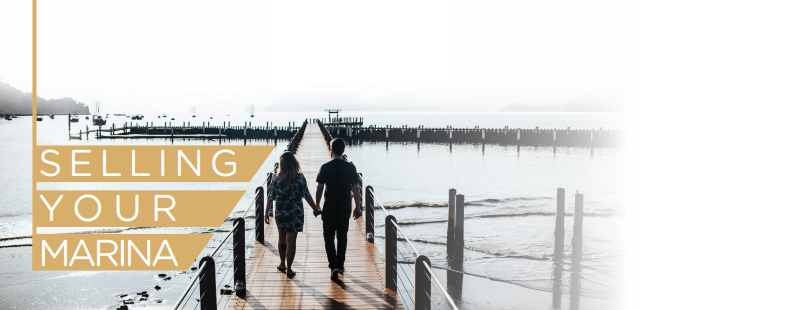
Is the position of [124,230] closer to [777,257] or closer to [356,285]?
[356,285]

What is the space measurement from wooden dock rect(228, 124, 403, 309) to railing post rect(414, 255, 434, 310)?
0.60 m

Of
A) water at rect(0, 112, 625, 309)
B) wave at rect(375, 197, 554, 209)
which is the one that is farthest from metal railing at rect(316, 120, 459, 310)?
wave at rect(375, 197, 554, 209)

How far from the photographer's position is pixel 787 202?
962 inches

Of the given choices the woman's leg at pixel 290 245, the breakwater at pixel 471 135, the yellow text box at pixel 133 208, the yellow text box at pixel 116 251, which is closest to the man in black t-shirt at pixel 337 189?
the woman's leg at pixel 290 245

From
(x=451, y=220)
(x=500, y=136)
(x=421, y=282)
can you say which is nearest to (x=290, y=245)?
(x=421, y=282)

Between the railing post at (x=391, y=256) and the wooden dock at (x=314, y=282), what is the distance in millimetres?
131

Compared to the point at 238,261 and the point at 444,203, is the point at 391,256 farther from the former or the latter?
the point at 444,203

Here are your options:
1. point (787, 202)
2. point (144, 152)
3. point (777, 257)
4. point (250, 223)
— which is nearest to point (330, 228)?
point (250, 223)

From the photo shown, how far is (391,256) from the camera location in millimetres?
6871

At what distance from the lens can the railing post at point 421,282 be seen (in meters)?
5.19

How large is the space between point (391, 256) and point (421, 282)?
58.4 inches

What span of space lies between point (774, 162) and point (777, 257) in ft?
40.6

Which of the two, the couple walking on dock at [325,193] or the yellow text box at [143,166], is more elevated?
the couple walking on dock at [325,193]

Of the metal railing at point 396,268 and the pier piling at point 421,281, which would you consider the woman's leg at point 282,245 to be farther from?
the pier piling at point 421,281
